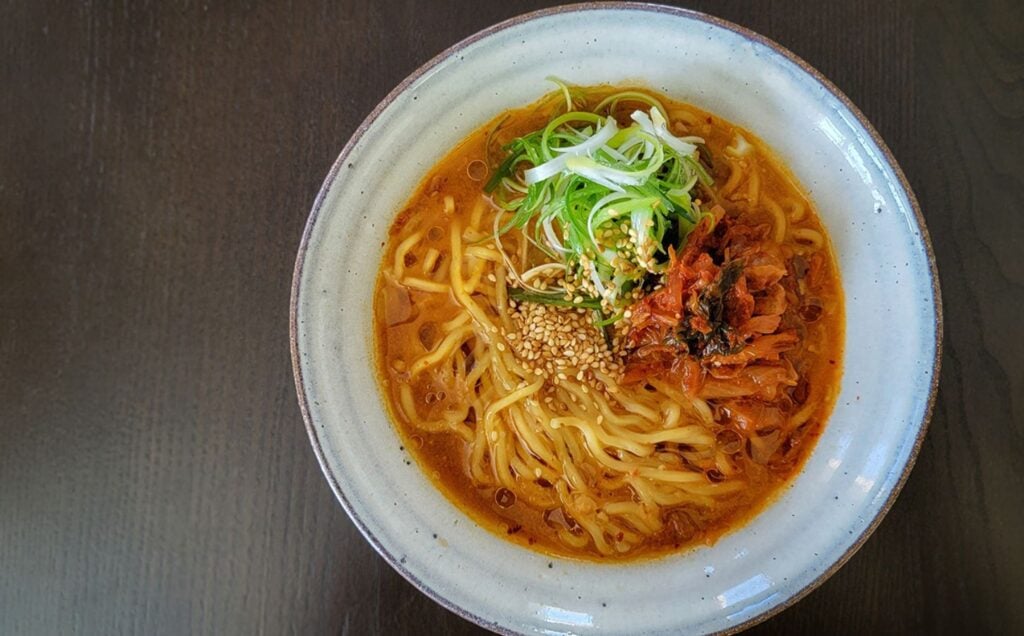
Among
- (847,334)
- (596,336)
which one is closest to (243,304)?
(596,336)

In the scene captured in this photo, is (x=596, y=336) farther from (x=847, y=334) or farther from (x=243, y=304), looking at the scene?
(x=243, y=304)

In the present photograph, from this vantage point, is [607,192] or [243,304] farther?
[243,304]

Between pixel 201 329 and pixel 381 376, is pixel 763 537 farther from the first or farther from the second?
pixel 201 329

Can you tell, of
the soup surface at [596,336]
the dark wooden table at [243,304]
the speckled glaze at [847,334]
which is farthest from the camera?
the dark wooden table at [243,304]

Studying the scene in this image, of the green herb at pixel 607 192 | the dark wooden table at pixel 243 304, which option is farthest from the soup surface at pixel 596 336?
the dark wooden table at pixel 243 304

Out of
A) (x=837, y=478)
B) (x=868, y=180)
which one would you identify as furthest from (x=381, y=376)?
(x=868, y=180)

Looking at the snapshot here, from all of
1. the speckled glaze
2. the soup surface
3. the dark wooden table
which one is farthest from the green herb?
the dark wooden table

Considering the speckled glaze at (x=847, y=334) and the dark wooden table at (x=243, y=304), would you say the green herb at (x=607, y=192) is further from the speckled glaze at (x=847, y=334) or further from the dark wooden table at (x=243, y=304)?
the dark wooden table at (x=243, y=304)
